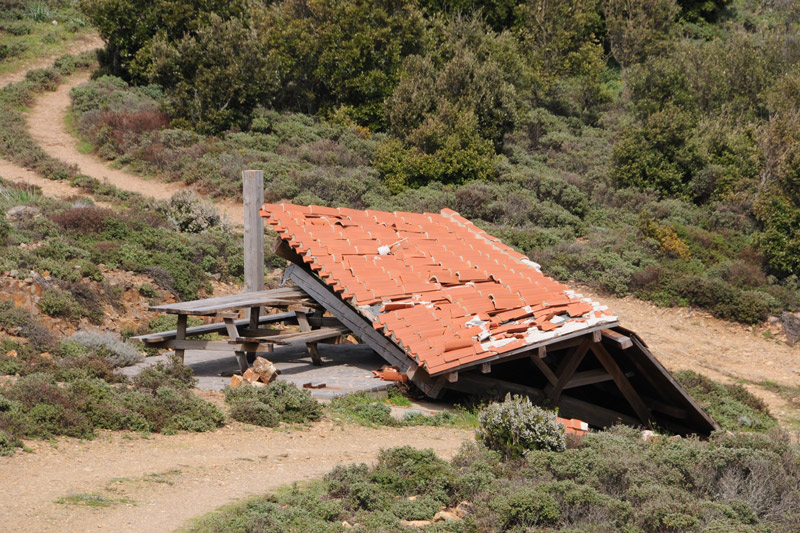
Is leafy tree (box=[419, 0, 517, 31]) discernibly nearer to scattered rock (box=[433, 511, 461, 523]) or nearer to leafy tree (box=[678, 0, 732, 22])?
leafy tree (box=[678, 0, 732, 22])

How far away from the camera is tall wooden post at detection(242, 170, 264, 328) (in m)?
14.0

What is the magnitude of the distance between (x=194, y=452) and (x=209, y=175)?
19.0 metres

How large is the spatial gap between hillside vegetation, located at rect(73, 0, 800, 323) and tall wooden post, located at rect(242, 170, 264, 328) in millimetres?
10529

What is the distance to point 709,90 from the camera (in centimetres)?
3472

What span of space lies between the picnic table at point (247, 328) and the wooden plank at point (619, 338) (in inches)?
161

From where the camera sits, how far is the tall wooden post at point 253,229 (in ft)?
45.9

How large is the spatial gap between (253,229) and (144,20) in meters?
25.1

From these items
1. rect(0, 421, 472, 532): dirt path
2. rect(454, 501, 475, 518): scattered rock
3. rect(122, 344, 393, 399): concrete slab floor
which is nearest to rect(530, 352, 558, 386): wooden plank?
rect(0, 421, 472, 532): dirt path

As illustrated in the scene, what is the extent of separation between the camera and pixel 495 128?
31906 mm

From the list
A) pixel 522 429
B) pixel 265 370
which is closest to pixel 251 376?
pixel 265 370

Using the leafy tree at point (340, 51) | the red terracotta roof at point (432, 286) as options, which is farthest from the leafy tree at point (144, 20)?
the red terracotta roof at point (432, 286)

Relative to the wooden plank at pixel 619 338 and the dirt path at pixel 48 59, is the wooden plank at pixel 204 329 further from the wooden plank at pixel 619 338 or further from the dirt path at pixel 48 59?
the dirt path at pixel 48 59

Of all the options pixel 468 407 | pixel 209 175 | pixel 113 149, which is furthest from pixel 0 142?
pixel 468 407

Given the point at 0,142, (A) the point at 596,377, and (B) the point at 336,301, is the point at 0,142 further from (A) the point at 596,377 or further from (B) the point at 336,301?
(A) the point at 596,377
